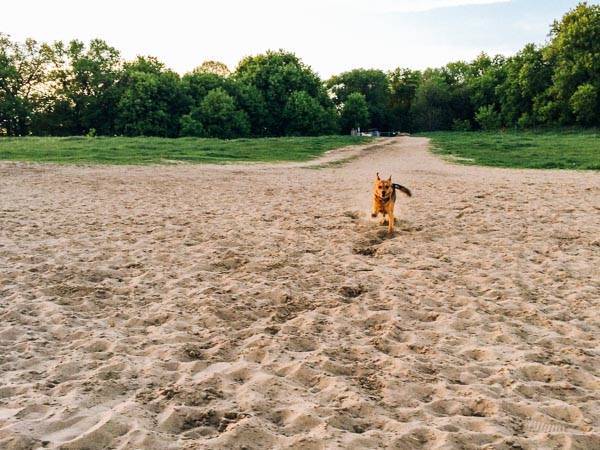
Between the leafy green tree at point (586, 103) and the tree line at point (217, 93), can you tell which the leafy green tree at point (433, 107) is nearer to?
the tree line at point (217, 93)

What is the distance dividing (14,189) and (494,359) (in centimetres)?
1367

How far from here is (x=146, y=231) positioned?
31.9ft

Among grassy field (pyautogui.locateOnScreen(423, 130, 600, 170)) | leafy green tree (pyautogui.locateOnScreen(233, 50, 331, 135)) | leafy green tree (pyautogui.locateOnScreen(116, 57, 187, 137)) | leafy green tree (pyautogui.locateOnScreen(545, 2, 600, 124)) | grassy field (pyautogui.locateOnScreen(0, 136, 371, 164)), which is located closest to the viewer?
grassy field (pyautogui.locateOnScreen(0, 136, 371, 164))

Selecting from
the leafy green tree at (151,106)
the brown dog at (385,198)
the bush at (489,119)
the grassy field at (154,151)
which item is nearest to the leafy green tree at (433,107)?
the bush at (489,119)

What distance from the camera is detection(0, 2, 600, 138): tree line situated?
57344 mm

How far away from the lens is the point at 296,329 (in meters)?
5.50

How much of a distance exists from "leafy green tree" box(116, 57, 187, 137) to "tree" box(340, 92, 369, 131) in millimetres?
28963

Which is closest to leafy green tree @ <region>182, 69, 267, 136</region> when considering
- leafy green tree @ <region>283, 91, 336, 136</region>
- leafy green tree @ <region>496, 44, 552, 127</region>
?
leafy green tree @ <region>283, 91, 336, 136</region>

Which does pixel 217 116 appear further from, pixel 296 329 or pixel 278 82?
pixel 296 329

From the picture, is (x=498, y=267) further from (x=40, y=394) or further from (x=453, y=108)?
(x=453, y=108)

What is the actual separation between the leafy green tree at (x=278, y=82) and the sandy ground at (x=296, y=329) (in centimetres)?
5626

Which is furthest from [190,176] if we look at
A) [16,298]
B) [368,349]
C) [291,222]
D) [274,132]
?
[274,132]

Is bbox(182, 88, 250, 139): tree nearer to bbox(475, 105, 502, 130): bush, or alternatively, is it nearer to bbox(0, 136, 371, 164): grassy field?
bbox(0, 136, 371, 164): grassy field

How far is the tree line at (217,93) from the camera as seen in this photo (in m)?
57.3
